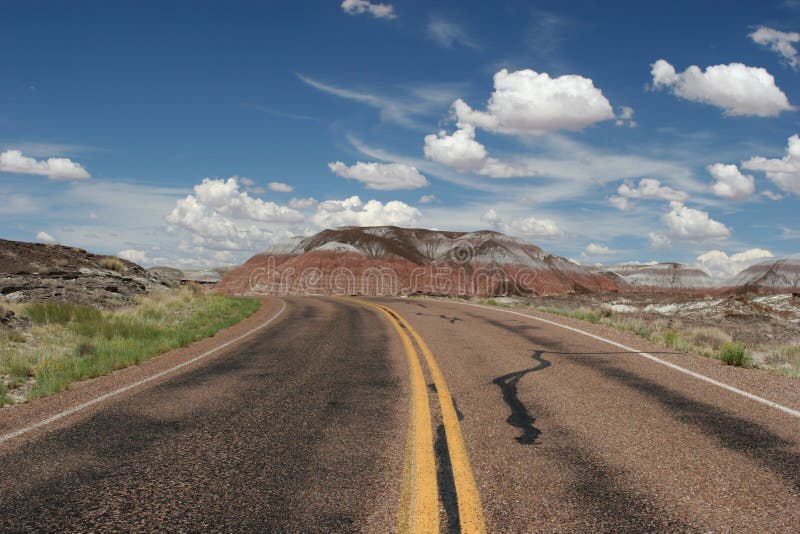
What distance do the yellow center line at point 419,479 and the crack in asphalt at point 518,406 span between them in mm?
891

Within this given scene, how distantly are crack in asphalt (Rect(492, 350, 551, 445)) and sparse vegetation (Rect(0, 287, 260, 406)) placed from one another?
6455 millimetres

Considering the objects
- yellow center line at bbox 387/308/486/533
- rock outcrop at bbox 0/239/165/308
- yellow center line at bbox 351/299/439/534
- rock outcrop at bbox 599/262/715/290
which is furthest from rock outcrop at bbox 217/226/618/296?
yellow center line at bbox 351/299/439/534

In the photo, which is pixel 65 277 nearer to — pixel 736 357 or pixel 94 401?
pixel 94 401

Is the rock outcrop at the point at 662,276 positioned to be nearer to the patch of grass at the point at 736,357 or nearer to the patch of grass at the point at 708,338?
the patch of grass at the point at 708,338

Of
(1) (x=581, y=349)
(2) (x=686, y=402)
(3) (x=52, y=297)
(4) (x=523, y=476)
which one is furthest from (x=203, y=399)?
(3) (x=52, y=297)

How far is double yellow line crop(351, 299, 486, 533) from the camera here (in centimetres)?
331

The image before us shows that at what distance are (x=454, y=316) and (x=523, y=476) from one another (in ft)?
49.7

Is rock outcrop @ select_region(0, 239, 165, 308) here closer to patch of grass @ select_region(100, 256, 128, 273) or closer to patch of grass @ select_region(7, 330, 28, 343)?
patch of grass @ select_region(100, 256, 128, 273)

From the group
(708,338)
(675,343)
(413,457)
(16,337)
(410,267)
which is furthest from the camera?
(410,267)

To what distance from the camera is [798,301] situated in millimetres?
33875

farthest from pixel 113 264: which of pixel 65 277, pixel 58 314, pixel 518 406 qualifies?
pixel 518 406

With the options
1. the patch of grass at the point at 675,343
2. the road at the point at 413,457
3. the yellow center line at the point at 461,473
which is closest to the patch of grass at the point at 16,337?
the road at the point at 413,457

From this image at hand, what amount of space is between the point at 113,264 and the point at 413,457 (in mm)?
27874

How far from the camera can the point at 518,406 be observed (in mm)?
6289
